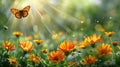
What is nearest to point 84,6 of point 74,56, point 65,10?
point 65,10

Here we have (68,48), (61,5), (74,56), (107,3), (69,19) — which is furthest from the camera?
(107,3)

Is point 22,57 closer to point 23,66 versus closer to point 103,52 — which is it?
point 23,66

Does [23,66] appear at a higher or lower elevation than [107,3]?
lower

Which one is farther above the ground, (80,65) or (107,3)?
(107,3)

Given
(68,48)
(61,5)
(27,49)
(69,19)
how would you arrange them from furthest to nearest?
(61,5), (69,19), (27,49), (68,48)

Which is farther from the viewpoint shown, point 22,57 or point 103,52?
point 22,57

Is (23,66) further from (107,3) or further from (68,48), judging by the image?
(107,3)

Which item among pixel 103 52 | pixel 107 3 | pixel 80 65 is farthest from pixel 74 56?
pixel 107 3

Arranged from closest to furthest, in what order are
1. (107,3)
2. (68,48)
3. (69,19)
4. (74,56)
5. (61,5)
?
(68,48) < (74,56) < (69,19) < (61,5) < (107,3)

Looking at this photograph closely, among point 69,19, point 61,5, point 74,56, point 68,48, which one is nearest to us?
point 68,48
